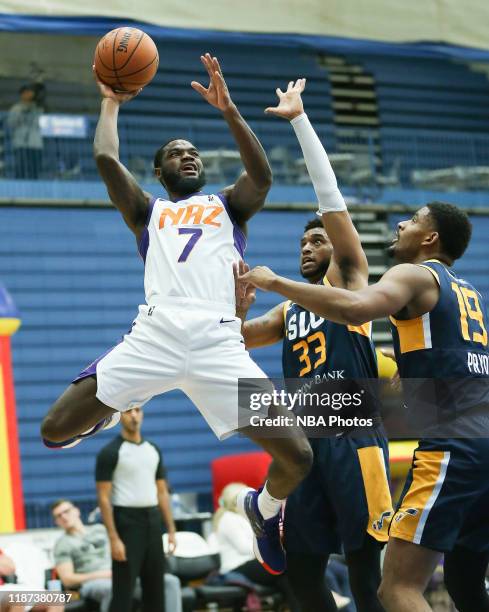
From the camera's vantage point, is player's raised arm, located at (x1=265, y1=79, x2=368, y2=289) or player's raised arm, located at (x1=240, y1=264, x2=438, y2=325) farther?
player's raised arm, located at (x1=265, y1=79, x2=368, y2=289)

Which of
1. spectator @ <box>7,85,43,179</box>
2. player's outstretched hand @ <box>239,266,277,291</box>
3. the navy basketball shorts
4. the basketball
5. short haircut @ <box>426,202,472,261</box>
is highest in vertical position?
spectator @ <box>7,85,43,179</box>

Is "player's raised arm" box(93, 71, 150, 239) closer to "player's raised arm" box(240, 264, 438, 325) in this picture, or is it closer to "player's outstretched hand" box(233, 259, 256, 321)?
"player's outstretched hand" box(233, 259, 256, 321)

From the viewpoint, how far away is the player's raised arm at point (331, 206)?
530 centimetres

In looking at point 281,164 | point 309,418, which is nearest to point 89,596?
point 309,418

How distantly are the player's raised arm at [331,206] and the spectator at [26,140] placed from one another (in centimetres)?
1085

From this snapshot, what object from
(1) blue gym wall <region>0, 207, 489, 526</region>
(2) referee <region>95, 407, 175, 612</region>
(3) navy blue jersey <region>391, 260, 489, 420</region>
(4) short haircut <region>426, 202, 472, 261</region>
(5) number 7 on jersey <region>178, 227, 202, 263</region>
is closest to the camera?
(3) navy blue jersey <region>391, 260, 489, 420</region>

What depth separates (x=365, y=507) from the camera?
17.5ft

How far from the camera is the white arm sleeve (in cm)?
529

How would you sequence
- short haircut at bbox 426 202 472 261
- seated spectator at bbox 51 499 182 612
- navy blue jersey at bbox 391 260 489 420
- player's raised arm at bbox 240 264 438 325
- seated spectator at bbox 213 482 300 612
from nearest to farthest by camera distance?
player's raised arm at bbox 240 264 438 325 → navy blue jersey at bbox 391 260 489 420 → short haircut at bbox 426 202 472 261 → seated spectator at bbox 51 499 182 612 → seated spectator at bbox 213 482 300 612

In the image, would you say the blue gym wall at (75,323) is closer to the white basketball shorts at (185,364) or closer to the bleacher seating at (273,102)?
the bleacher seating at (273,102)

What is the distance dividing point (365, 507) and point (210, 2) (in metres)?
10.7

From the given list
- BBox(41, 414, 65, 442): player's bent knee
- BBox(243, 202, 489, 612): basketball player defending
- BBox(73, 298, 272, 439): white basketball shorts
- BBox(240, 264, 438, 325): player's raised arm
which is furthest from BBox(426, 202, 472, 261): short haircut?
BBox(41, 414, 65, 442): player's bent knee

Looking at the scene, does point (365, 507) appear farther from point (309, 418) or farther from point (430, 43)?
point (430, 43)

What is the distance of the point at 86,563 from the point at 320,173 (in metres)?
5.62
